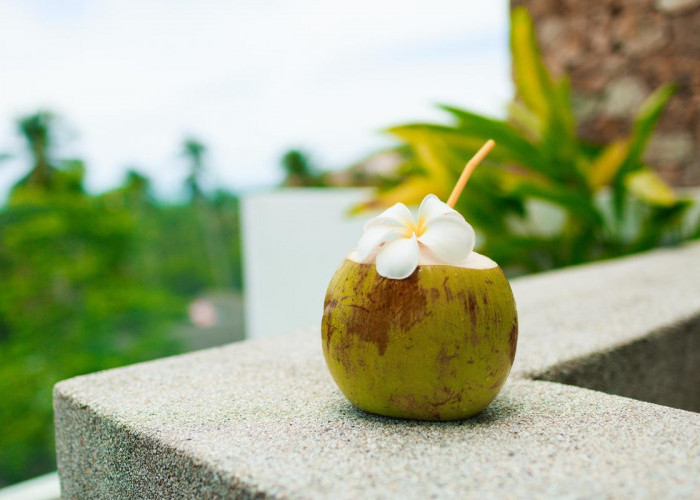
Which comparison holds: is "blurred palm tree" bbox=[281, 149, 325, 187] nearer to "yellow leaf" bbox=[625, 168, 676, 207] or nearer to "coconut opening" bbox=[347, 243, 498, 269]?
"yellow leaf" bbox=[625, 168, 676, 207]

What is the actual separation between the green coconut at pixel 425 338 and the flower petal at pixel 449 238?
1 cm

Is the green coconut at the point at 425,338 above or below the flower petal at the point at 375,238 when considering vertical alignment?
below

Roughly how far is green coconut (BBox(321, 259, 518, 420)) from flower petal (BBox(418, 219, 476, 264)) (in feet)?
0.05

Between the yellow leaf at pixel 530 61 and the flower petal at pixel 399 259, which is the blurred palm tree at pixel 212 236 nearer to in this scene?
the yellow leaf at pixel 530 61

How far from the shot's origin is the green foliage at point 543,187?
8.23ft

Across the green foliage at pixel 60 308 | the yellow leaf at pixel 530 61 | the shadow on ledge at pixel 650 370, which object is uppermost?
the yellow leaf at pixel 530 61

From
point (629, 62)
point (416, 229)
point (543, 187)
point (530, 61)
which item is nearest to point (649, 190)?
point (543, 187)

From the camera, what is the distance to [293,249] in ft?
12.9

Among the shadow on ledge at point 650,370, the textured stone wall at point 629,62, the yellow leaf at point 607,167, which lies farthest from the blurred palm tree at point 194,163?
the shadow on ledge at point 650,370

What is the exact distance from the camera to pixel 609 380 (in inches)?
39.3

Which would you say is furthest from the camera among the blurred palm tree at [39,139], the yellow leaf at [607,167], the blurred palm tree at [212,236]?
the blurred palm tree at [39,139]

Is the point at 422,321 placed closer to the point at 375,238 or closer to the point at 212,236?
the point at 375,238

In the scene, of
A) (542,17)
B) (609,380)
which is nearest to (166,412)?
(609,380)

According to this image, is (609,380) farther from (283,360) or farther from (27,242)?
(27,242)
